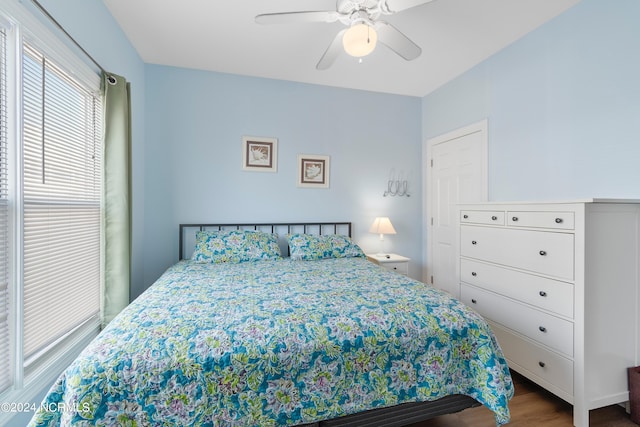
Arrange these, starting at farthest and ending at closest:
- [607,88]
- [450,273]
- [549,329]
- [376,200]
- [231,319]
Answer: [376,200], [450,273], [607,88], [549,329], [231,319]

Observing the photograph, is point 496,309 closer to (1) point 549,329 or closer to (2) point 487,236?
(1) point 549,329

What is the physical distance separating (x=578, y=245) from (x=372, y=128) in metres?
2.49

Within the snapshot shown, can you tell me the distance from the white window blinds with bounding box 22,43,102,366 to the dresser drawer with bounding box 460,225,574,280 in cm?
274

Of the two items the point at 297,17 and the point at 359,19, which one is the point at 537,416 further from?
the point at 297,17

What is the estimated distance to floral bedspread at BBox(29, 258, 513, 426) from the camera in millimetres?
1022

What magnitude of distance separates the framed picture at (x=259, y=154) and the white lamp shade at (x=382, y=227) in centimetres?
128

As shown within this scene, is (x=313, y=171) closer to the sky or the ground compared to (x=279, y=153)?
closer to the ground

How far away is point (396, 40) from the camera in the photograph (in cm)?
189

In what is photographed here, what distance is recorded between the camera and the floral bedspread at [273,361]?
3.35ft

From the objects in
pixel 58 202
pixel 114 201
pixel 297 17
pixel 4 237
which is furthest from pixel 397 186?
pixel 4 237

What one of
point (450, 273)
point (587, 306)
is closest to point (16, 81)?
point (587, 306)

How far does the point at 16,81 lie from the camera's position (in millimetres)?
1333

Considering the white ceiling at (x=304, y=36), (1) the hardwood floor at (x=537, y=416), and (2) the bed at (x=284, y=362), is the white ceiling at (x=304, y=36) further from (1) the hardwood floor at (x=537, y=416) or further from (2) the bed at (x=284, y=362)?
(1) the hardwood floor at (x=537, y=416)

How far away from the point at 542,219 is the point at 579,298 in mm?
473
